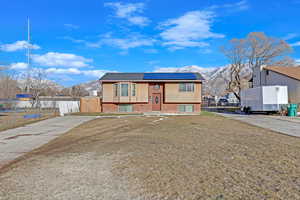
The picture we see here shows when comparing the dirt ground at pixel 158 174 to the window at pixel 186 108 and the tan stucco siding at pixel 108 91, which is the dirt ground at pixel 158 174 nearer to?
the window at pixel 186 108

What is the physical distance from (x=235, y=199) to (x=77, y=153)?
5.53 m

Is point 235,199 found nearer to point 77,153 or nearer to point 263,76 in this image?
point 77,153

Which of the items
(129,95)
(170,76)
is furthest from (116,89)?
(170,76)

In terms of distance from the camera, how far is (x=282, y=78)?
1168 inches

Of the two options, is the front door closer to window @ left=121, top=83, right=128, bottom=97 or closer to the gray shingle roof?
the gray shingle roof

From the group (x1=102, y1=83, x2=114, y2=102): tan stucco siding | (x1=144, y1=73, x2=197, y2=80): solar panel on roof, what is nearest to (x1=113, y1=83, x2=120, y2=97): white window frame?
(x1=102, y1=83, x2=114, y2=102): tan stucco siding

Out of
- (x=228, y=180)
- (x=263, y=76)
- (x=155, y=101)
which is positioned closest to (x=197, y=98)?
(x=155, y=101)

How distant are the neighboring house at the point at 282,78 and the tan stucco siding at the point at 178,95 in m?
11.4

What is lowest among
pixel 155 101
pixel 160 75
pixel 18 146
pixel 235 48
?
pixel 18 146

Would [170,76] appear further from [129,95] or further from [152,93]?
[129,95]

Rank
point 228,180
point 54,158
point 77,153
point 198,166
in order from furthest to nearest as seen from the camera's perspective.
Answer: point 77,153, point 54,158, point 198,166, point 228,180

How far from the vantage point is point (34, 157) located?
24.4 feet

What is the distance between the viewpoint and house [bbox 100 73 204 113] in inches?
1109

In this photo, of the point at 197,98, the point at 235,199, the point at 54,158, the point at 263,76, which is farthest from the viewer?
the point at 263,76
